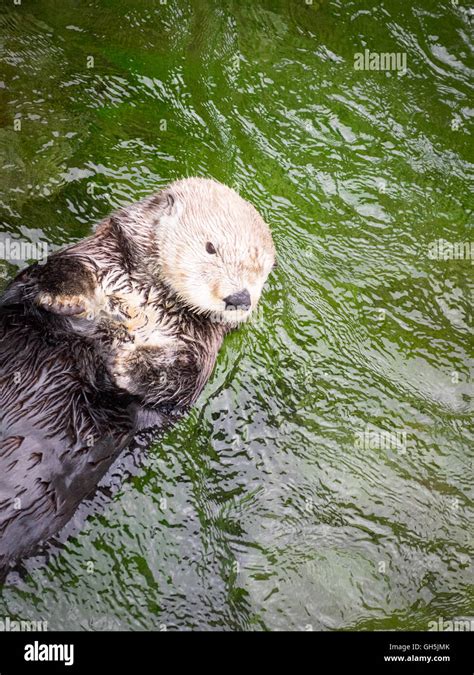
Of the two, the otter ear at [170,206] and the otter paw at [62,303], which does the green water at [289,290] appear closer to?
the otter ear at [170,206]

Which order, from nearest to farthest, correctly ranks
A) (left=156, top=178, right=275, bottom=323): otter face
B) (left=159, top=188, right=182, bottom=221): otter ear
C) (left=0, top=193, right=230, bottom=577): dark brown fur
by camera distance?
(left=0, top=193, right=230, bottom=577): dark brown fur → (left=156, top=178, right=275, bottom=323): otter face → (left=159, top=188, right=182, bottom=221): otter ear

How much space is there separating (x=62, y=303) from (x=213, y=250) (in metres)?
0.74

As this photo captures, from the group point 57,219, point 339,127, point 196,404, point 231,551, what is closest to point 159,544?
point 231,551

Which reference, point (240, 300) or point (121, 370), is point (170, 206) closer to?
point (240, 300)

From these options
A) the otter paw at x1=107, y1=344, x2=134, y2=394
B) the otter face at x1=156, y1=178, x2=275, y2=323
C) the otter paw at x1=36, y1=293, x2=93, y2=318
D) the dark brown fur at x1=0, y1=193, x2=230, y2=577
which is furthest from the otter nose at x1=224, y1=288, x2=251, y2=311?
the otter paw at x1=36, y1=293, x2=93, y2=318

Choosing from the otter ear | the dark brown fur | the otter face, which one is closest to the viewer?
the dark brown fur

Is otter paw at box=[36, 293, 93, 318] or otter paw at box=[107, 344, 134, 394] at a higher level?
otter paw at box=[36, 293, 93, 318]

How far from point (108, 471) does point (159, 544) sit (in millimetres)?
455

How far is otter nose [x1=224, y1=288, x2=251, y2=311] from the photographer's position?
3.38 metres

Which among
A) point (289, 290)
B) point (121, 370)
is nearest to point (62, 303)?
point (121, 370)

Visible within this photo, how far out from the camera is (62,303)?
343cm

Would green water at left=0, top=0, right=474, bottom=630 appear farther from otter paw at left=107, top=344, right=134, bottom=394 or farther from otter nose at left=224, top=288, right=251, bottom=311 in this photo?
otter nose at left=224, top=288, right=251, bottom=311

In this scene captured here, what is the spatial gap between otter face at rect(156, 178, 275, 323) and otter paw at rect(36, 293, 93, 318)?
485mm
